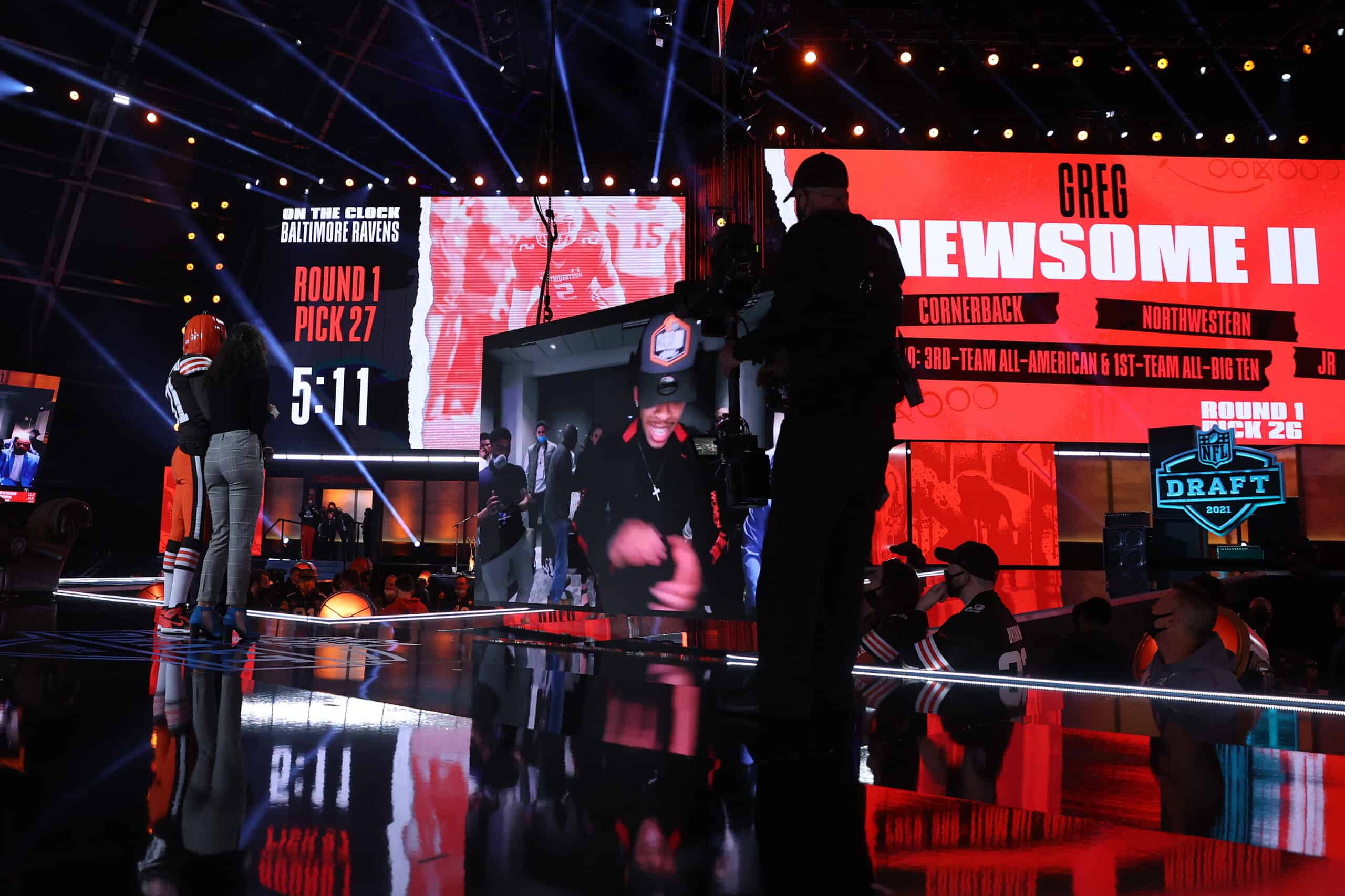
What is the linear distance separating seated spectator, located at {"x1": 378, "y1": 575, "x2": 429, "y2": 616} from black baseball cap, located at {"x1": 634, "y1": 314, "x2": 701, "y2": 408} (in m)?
3.62

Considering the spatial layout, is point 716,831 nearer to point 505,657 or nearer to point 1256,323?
point 505,657

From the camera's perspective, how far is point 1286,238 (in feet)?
35.4

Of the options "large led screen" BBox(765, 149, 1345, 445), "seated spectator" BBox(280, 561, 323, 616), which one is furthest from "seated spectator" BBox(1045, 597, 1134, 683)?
"large led screen" BBox(765, 149, 1345, 445)

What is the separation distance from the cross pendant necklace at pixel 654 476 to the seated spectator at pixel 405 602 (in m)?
3.52

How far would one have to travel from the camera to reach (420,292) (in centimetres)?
1302

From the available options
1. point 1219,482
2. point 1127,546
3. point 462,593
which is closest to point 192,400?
point 462,593

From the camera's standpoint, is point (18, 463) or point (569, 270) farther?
point (18, 463)

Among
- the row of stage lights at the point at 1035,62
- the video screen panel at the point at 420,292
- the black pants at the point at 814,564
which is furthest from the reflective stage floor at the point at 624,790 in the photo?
the video screen panel at the point at 420,292

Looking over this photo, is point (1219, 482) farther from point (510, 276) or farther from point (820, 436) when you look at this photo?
point (510, 276)

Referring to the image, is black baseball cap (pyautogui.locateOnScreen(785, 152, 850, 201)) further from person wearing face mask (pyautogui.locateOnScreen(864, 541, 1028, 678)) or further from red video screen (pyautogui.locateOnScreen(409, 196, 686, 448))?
red video screen (pyautogui.locateOnScreen(409, 196, 686, 448))

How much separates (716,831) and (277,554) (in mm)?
15569

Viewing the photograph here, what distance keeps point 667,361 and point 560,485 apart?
0.90 meters

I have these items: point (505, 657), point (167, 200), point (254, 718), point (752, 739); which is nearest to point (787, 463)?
point (752, 739)

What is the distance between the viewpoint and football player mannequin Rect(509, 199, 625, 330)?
12625 mm
